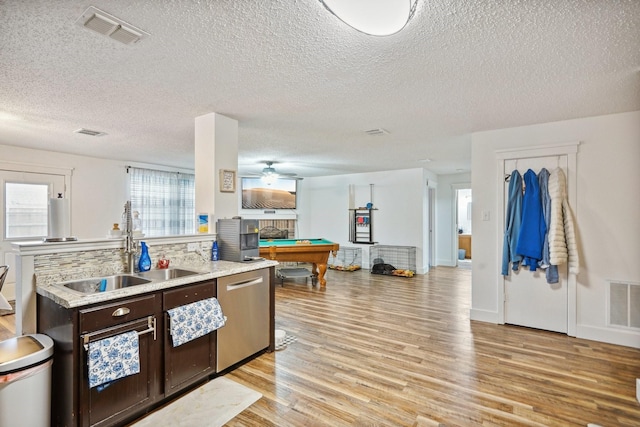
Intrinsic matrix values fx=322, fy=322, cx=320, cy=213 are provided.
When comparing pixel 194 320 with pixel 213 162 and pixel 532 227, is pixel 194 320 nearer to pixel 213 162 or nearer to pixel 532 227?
pixel 213 162

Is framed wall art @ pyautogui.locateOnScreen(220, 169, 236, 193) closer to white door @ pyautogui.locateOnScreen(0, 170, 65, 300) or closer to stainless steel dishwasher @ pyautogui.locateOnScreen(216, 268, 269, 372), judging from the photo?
stainless steel dishwasher @ pyautogui.locateOnScreen(216, 268, 269, 372)

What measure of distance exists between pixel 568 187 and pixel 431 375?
258 cm

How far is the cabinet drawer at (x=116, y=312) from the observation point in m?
1.78

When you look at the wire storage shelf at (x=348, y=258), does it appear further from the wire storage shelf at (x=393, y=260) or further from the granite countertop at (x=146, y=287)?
the granite countertop at (x=146, y=287)

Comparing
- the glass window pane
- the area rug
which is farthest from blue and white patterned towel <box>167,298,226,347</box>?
the glass window pane

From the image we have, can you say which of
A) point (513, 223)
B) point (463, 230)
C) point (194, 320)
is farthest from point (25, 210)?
point (463, 230)

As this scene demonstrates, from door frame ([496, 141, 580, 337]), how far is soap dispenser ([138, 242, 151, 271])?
3.77m

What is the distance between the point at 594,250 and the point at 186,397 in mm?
4103

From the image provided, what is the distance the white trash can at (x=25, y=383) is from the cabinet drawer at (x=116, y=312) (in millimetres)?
294

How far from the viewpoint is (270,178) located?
6.13m

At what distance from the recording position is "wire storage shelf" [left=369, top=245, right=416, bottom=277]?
6992 millimetres

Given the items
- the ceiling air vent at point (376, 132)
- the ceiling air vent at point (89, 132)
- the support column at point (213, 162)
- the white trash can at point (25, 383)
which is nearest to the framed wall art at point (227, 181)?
the support column at point (213, 162)

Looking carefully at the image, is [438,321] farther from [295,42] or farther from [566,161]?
[295,42]

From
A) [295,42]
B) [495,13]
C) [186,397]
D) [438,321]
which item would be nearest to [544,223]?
[438,321]
